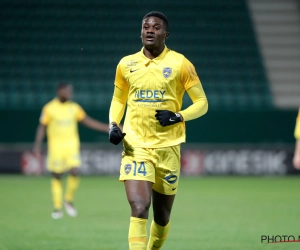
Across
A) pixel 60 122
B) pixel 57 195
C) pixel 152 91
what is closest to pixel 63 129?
pixel 60 122

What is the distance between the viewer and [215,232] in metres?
9.84

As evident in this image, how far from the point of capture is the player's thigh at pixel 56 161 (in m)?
13.0

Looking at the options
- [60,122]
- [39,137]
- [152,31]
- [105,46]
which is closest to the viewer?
[152,31]

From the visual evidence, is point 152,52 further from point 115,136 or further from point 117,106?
point 115,136

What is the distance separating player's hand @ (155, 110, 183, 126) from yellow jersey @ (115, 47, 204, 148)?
0.15 metres

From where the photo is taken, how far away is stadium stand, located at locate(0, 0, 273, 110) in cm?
2312

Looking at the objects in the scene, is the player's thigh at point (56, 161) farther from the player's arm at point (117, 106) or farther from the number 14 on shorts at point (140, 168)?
the number 14 on shorts at point (140, 168)

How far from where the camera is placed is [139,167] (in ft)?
20.9

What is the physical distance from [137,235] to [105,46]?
737 inches

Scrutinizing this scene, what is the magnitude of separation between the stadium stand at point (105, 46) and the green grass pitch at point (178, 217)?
4410 mm

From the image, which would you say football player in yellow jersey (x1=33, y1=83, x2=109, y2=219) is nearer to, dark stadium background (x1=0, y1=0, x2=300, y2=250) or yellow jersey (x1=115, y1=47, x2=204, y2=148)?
dark stadium background (x1=0, y1=0, x2=300, y2=250)

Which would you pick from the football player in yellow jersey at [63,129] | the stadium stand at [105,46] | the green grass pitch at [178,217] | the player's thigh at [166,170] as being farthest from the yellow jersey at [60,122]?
the stadium stand at [105,46]

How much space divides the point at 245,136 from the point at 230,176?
142 cm

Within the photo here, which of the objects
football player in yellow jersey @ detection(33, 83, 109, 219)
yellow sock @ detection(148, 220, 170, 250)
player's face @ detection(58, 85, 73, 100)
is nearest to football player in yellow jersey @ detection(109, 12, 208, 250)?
yellow sock @ detection(148, 220, 170, 250)
